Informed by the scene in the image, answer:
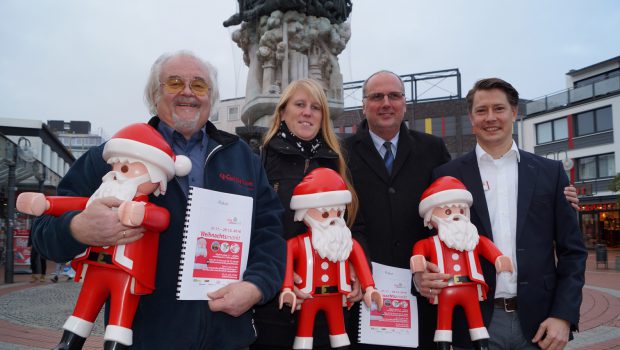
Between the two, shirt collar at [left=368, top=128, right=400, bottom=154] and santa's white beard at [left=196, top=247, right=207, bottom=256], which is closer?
santa's white beard at [left=196, top=247, right=207, bottom=256]

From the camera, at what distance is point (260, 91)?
30.5 ft

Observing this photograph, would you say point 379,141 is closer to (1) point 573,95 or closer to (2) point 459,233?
(2) point 459,233

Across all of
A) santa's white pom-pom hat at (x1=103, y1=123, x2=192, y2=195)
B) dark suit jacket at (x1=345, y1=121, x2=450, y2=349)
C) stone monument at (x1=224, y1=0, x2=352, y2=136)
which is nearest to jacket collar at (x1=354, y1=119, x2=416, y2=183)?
dark suit jacket at (x1=345, y1=121, x2=450, y2=349)

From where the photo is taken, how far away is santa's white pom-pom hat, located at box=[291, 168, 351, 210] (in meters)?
2.82

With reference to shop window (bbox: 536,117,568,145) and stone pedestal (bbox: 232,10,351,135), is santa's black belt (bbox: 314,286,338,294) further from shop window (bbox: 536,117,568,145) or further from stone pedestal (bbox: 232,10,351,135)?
shop window (bbox: 536,117,568,145)

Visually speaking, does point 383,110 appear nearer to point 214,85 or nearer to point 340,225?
point 340,225

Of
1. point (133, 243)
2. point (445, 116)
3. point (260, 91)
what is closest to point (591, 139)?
point (445, 116)

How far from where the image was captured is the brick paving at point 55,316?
6.08 meters

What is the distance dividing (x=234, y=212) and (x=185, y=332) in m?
0.59

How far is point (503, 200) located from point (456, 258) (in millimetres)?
497

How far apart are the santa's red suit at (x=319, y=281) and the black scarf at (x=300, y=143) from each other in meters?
0.63

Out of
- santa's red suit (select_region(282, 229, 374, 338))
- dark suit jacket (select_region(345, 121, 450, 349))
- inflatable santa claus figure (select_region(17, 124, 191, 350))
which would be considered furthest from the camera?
dark suit jacket (select_region(345, 121, 450, 349))

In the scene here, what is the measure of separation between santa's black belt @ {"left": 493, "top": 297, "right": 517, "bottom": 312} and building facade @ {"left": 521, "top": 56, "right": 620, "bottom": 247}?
3130 cm

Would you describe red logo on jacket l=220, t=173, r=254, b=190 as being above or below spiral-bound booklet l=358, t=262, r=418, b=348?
above
